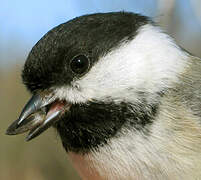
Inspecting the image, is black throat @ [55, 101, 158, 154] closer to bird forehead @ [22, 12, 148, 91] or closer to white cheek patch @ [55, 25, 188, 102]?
white cheek patch @ [55, 25, 188, 102]

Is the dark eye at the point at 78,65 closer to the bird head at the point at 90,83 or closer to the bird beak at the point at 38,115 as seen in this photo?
the bird head at the point at 90,83

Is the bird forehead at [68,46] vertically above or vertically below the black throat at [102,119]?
above

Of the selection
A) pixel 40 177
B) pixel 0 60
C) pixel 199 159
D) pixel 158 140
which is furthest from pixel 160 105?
pixel 0 60

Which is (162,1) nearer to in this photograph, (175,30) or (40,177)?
(175,30)

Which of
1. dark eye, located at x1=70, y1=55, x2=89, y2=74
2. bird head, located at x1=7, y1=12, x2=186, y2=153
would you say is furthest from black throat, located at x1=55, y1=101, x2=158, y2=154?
dark eye, located at x1=70, y1=55, x2=89, y2=74

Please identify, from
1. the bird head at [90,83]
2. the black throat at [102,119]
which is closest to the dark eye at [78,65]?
the bird head at [90,83]
